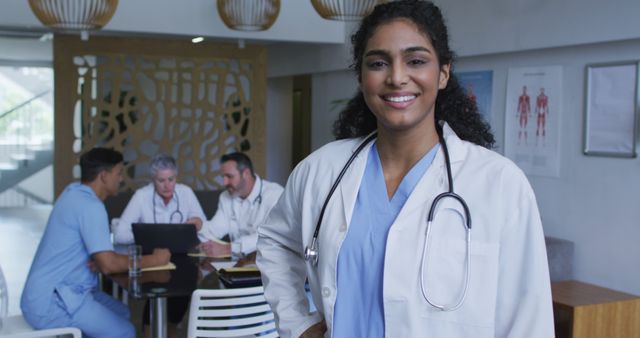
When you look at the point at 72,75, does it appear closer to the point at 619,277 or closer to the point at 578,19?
the point at 578,19

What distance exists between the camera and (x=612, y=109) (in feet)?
15.3

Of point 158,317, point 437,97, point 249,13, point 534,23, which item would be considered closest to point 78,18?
point 249,13

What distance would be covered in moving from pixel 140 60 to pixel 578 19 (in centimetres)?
439

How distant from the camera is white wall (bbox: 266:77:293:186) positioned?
10164mm

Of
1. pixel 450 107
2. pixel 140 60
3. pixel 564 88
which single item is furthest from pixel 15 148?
pixel 450 107

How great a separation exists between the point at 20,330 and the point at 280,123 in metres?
6.60

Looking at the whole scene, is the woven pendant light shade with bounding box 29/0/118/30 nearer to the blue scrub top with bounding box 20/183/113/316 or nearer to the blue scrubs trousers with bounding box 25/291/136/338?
the blue scrub top with bounding box 20/183/113/316

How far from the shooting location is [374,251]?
1565 mm

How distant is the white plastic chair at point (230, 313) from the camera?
10.8 feet

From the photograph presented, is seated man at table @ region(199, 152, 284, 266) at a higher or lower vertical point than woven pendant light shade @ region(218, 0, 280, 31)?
lower

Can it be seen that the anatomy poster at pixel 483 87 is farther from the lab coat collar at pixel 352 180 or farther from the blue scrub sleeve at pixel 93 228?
the lab coat collar at pixel 352 180

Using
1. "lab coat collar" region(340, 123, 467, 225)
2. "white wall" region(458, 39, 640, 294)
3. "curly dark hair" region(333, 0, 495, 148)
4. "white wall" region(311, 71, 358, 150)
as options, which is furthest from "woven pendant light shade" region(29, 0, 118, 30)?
"lab coat collar" region(340, 123, 467, 225)

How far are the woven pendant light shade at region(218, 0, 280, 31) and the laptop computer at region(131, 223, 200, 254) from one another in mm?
2439

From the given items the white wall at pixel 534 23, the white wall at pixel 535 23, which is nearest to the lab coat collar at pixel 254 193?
the white wall at pixel 534 23
